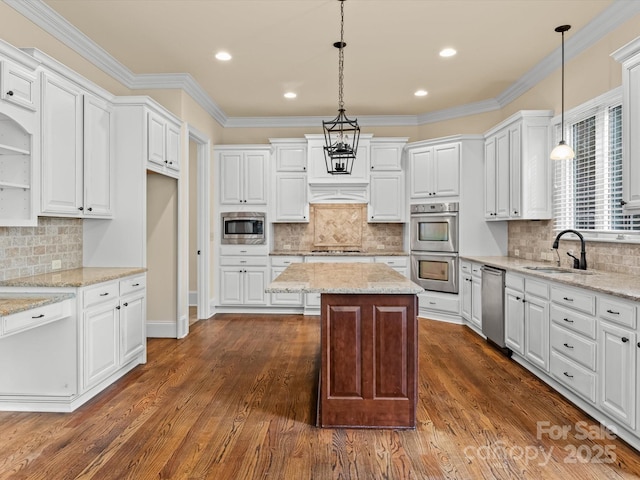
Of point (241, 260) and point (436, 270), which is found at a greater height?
point (241, 260)

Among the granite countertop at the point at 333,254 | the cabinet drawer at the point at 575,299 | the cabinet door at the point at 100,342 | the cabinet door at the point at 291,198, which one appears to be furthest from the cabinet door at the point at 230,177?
the cabinet drawer at the point at 575,299

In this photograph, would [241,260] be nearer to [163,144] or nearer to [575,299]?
[163,144]

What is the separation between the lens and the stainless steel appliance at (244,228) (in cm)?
592

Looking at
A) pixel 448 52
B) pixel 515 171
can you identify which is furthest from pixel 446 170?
pixel 448 52

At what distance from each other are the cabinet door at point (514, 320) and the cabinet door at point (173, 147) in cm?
378

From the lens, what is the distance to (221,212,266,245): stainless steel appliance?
5.92 metres

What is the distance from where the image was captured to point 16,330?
7.59 ft

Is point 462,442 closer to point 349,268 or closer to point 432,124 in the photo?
point 349,268

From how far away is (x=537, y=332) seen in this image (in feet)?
10.9

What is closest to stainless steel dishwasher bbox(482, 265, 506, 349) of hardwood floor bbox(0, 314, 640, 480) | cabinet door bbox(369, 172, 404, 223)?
hardwood floor bbox(0, 314, 640, 480)

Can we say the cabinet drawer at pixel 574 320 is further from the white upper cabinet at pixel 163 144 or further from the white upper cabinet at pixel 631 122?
the white upper cabinet at pixel 163 144

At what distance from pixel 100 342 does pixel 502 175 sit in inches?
176

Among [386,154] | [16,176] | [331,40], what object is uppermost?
[331,40]

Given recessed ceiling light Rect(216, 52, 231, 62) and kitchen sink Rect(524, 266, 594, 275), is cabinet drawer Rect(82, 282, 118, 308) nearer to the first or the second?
recessed ceiling light Rect(216, 52, 231, 62)
